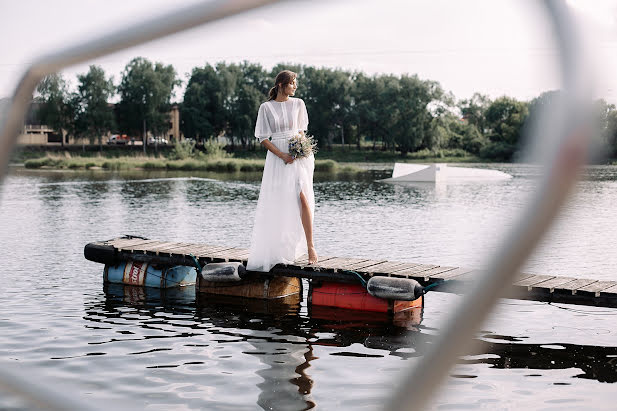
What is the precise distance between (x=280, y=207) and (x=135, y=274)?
3.67 meters

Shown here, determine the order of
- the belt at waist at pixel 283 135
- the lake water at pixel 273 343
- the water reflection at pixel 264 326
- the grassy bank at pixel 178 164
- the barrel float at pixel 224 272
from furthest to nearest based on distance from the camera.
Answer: the grassy bank at pixel 178 164
the barrel float at pixel 224 272
the belt at waist at pixel 283 135
the water reflection at pixel 264 326
the lake water at pixel 273 343

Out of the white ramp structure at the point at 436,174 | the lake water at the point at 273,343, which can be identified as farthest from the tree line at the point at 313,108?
the lake water at the point at 273,343

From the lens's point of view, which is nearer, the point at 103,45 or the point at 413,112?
the point at 103,45

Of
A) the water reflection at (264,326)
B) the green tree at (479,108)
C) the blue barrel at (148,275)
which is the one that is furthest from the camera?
the blue barrel at (148,275)

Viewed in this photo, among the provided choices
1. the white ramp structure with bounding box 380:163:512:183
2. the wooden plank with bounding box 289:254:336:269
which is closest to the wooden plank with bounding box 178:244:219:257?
the wooden plank with bounding box 289:254:336:269

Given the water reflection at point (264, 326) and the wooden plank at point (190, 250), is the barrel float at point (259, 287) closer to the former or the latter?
the water reflection at point (264, 326)

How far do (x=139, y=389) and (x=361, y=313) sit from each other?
13.7 feet

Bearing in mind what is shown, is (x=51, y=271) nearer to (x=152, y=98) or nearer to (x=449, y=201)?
(x=449, y=201)

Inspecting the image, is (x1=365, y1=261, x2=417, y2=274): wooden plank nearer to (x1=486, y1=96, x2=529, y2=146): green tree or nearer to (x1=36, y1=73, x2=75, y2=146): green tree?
(x1=486, y1=96, x2=529, y2=146): green tree

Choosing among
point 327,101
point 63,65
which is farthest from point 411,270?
point 327,101

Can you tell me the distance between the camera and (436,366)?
0.62 m

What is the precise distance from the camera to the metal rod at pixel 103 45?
2.45ft

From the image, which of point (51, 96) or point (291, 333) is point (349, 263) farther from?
point (51, 96)

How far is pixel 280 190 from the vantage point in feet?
33.6
